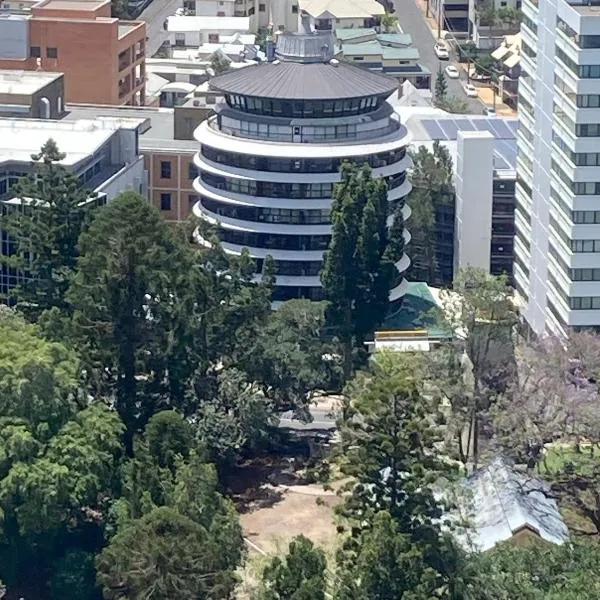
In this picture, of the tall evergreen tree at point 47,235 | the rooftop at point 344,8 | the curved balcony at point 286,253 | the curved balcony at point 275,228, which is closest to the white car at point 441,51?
the rooftop at point 344,8

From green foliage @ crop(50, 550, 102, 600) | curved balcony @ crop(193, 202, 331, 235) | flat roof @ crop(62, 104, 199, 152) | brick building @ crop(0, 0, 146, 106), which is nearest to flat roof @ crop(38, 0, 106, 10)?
brick building @ crop(0, 0, 146, 106)

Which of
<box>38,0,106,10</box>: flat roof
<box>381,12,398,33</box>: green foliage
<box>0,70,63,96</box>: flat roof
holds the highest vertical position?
<box>38,0,106,10</box>: flat roof

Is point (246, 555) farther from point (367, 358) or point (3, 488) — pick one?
point (367, 358)

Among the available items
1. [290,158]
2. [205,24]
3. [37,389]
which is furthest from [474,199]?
[205,24]

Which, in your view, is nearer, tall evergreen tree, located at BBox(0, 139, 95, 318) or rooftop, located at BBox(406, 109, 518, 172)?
tall evergreen tree, located at BBox(0, 139, 95, 318)

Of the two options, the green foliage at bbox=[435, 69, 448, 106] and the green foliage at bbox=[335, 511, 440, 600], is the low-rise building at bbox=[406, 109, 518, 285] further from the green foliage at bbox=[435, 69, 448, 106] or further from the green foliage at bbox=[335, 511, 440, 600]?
the green foliage at bbox=[335, 511, 440, 600]

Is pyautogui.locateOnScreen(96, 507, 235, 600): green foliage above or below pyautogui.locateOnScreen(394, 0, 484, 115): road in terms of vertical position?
below
